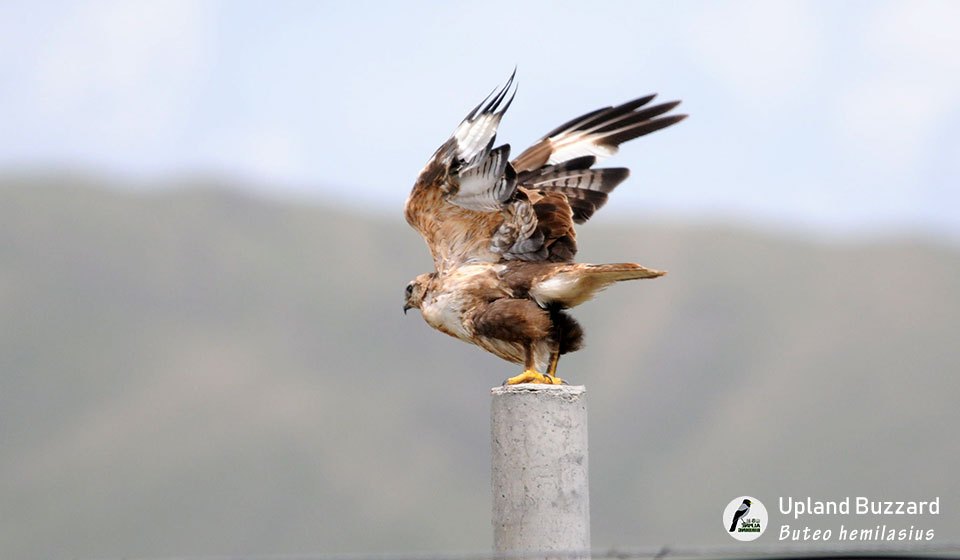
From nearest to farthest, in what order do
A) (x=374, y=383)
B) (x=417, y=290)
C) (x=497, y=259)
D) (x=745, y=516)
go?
(x=745, y=516), (x=497, y=259), (x=417, y=290), (x=374, y=383)

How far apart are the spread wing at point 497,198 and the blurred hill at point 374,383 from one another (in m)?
54.3

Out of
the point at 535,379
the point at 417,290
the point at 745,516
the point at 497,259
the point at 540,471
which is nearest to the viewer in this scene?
the point at 540,471

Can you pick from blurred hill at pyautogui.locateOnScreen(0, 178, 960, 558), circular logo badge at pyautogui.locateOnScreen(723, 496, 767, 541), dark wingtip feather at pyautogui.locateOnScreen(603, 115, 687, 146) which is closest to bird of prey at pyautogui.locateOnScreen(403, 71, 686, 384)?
dark wingtip feather at pyautogui.locateOnScreen(603, 115, 687, 146)

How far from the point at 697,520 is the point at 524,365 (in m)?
65.2

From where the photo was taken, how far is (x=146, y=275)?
94438mm

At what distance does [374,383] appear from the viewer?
85.2 m

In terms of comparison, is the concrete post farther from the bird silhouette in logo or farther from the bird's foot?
the bird silhouette in logo

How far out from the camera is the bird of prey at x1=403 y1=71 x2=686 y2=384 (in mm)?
8867

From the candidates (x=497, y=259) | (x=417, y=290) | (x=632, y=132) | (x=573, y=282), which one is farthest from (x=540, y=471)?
(x=632, y=132)

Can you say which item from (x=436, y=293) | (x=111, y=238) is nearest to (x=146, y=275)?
(x=111, y=238)

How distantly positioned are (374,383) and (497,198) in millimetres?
76869

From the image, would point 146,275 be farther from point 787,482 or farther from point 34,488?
point 787,482

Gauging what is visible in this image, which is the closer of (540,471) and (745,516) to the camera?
(540,471)

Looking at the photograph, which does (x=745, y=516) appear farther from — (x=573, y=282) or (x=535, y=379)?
(x=573, y=282)
